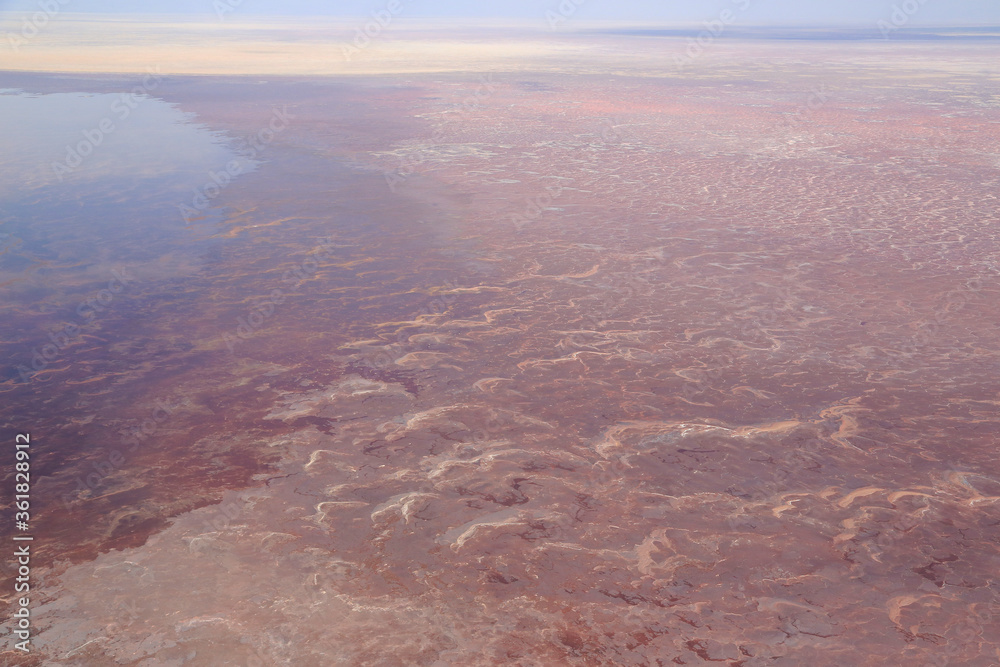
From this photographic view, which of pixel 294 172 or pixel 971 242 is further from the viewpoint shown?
pixel 294 172

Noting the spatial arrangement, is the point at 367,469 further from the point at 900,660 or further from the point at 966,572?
the point at 966,572

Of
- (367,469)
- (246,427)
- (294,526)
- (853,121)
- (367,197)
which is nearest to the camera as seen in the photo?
(294,526)

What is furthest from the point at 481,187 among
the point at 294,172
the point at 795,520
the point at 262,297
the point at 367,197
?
the point at 795,520

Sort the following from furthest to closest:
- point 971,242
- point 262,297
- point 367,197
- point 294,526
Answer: point 367,197 < point 971,242 < point 262,297 < point 294,526

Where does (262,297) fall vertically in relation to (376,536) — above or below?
above

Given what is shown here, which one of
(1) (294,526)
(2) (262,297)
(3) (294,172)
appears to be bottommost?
(1) (294,526)

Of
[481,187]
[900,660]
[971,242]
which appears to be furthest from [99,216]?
[971,242]

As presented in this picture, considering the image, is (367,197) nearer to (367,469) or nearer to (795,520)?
(367,469)
